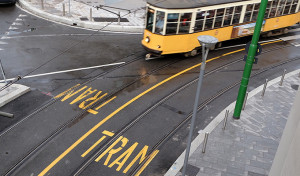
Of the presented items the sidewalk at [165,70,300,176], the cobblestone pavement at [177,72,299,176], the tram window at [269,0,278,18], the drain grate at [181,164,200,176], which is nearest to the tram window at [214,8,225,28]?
the tram window at [269,0,278,18]

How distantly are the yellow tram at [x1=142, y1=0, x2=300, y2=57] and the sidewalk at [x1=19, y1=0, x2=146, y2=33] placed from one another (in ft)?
15.6

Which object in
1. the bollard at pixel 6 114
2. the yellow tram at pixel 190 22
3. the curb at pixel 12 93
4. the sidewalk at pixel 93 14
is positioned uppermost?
the yellow tram at pixel 190 22

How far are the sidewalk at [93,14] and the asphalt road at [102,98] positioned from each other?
897mm

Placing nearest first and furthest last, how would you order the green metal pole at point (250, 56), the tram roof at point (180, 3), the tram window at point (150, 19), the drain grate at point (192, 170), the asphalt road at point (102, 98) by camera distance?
the drain grate at point (192, 170) → the asphalt road at point (102, 98) → the green metal pole at point (250, 56) → the tram roof at point (180, 3) → the tram window at point (150, 19)

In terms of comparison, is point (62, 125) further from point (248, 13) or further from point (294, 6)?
point (294, 6)

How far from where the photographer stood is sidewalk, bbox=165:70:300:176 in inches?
388

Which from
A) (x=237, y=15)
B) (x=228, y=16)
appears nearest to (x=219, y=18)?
(x=228, y=16)

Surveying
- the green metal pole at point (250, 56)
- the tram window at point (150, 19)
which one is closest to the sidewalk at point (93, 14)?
the tram window at point (150, 19)

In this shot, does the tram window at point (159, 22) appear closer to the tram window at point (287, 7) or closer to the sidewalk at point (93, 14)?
the sidewalk at point (93, 14)

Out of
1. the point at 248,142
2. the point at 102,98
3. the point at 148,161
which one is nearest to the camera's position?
the point at 148,161

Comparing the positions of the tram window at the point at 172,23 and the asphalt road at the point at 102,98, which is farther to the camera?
the tram window at the point at 172,23

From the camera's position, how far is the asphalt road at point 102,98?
33.2ft

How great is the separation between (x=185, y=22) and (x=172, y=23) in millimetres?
657

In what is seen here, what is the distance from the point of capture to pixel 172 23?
1523cm
